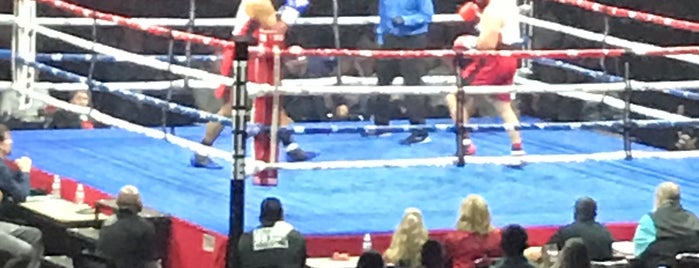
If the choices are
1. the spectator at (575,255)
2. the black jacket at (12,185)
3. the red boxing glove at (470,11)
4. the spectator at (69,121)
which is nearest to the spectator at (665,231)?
the spectator at (575,255)

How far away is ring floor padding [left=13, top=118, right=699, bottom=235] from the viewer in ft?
27.5

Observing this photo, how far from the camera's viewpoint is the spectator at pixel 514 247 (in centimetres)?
723

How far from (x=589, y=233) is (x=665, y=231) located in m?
0.39

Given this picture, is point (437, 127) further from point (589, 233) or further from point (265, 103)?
point (589, 233)

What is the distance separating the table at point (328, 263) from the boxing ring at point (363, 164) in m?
0.05

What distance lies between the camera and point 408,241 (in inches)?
299

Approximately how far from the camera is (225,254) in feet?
25.6

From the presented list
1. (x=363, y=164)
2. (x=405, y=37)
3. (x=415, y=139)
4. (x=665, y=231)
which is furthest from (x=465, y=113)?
(x=665, y=231)

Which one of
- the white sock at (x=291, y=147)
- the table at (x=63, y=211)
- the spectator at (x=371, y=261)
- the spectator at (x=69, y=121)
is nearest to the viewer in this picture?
the spectator at (x=371, y=261)

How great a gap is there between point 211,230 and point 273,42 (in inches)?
40.2

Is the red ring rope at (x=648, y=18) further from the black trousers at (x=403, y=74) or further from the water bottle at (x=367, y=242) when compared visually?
the water bottle at (x=367, y=242)

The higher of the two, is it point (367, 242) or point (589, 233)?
point (589, 233)

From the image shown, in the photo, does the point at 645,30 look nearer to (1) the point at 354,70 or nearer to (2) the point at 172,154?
(1) the point at 354,70

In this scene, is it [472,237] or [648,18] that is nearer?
[472,237]
